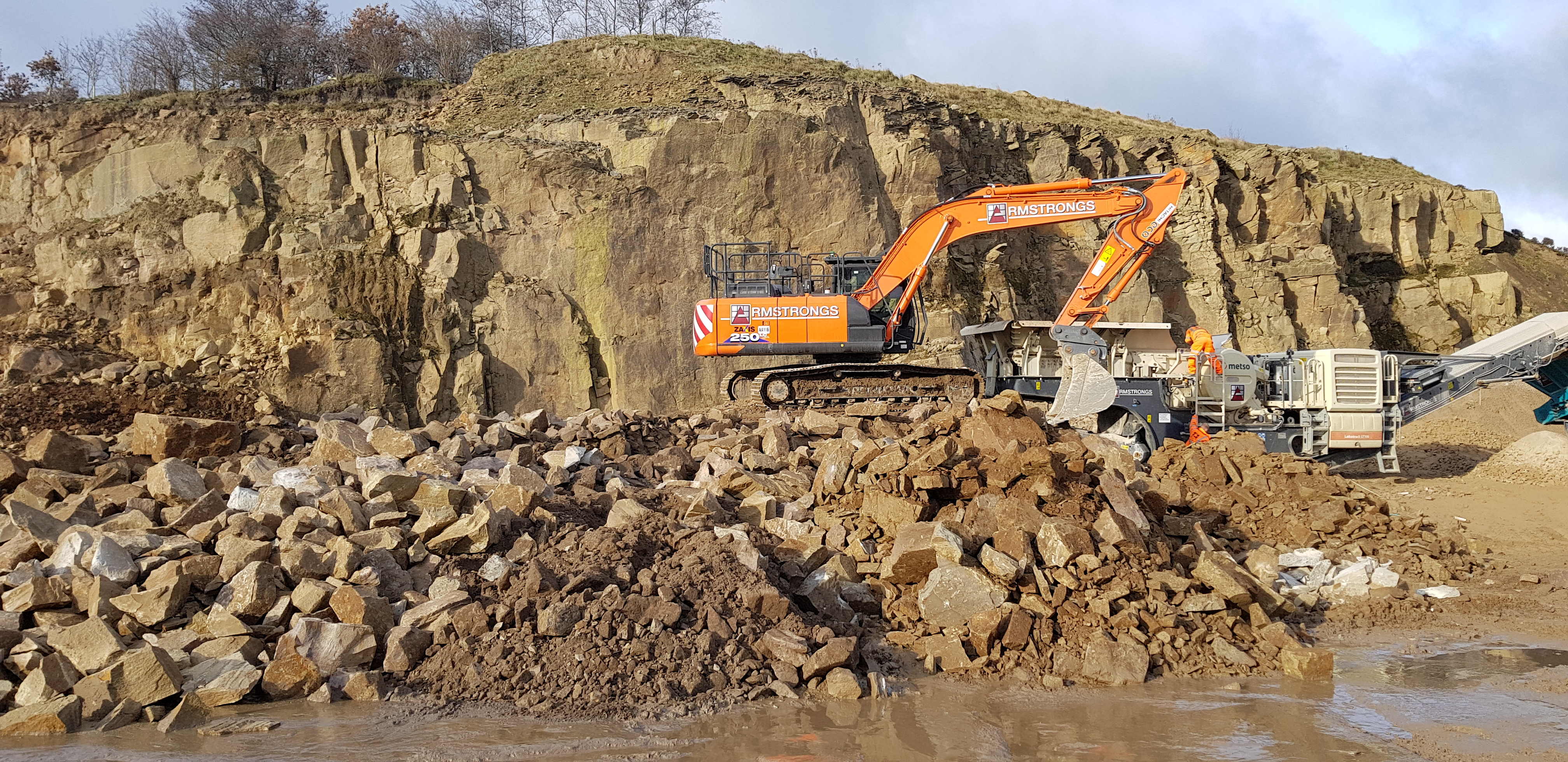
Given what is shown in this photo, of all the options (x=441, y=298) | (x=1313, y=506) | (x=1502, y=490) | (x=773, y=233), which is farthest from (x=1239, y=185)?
(x=441, y=298)

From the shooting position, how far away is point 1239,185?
23688 mm

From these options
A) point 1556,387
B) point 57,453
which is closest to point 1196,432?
point 1556,387

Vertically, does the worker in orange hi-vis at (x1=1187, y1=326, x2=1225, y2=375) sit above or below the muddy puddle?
above

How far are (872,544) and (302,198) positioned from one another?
47.2ft

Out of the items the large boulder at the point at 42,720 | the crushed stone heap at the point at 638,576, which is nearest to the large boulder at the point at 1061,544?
the crushed stone heap at the point at 638,576

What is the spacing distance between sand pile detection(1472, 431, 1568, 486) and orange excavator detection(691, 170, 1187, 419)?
474 cm

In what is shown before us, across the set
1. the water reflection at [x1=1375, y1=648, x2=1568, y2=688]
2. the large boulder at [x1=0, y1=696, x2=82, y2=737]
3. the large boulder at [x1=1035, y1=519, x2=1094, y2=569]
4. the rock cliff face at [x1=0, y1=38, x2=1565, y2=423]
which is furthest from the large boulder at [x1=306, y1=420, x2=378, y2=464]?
the water reflection at [x1=1375, y1=648, x2=1568, y2=688]

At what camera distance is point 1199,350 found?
11945mm

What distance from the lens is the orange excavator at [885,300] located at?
515 inches

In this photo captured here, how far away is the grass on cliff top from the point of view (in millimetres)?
19672

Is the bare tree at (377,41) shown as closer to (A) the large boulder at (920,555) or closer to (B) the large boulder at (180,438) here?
(B) the large boulder at (180,438)

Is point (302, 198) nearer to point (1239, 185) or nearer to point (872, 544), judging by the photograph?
point (872, 544)

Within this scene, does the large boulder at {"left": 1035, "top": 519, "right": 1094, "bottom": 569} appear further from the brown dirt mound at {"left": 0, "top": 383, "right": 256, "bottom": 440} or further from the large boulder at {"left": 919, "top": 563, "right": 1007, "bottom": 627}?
the brown dirt mound at {"left": 0, "top": 383, "right": 256, "bottom": 440}

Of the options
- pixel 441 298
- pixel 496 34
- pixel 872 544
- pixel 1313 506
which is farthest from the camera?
pixel 496 34
